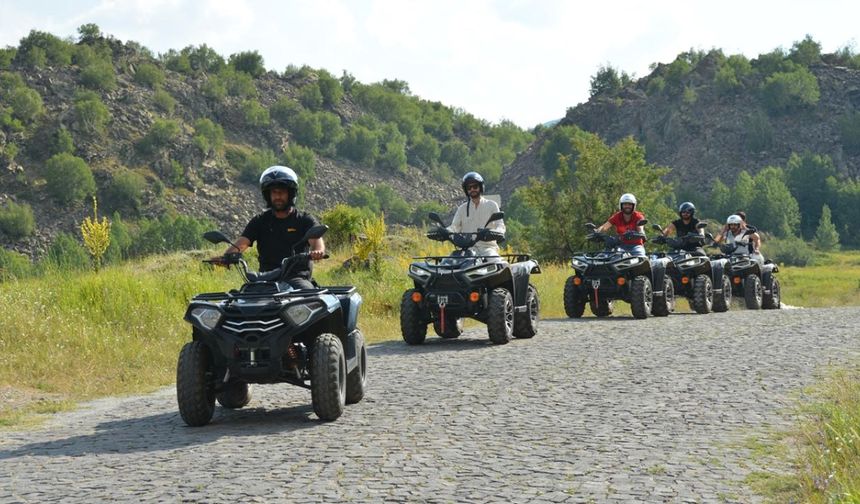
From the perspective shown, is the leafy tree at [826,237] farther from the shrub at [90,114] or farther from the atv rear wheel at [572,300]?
the atv rear wheel at [572,300]

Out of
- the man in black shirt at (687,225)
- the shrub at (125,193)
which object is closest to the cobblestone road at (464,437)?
the man in black shirt at (687,225)

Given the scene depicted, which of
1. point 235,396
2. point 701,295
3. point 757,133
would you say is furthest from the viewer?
point 757,133

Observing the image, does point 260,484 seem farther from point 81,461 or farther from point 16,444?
point 16,444

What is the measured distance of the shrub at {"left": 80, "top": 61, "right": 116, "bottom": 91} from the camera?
6137 inches

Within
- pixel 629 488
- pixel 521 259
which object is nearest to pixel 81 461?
pixel 629 488

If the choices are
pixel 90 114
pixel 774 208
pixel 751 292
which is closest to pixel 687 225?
pixel 751 292

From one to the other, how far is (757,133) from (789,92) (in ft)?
30.0

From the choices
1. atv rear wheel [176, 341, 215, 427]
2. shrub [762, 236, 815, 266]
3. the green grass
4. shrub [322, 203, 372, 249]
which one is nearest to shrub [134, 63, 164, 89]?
shrub [762, 236, 815, 266]

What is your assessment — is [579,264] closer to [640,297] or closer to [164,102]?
[640,297]

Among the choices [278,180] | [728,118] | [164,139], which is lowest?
[278,180]

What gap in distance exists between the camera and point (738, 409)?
903 cm

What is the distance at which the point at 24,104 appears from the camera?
14250 cm

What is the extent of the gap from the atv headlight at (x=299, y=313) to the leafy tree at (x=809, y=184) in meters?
145

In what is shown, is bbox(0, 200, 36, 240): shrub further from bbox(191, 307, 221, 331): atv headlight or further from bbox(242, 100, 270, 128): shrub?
bbox(191, 307, 221, 331): atv headlight
